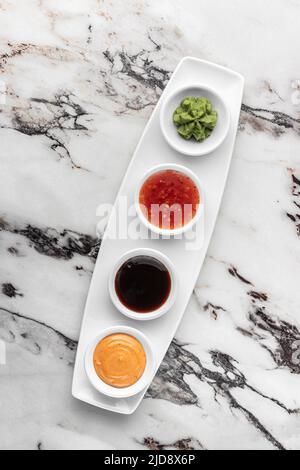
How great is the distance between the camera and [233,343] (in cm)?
240

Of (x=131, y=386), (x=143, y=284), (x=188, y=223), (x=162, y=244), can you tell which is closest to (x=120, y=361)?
(x=131, y=386)

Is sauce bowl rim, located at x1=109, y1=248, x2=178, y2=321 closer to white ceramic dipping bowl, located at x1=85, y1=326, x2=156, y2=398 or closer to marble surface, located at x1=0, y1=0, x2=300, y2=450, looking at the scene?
white ceramic dipping bowl, located at x1=85, y1=326, x2=156, y2=398

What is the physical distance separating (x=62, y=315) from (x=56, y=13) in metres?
1.37

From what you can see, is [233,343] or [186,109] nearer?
[186,109]

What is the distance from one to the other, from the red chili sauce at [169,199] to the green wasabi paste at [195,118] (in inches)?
7.0

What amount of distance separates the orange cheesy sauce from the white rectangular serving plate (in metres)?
0.09

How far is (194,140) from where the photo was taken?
224 cm

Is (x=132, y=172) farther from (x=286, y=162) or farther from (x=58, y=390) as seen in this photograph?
(x=58, y=390)

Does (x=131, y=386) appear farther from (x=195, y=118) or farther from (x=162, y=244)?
(x=195, y=118)

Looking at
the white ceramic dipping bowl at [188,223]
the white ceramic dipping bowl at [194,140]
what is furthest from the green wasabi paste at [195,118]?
the white ceramic dipping bowl at [188,223]

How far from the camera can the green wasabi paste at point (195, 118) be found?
7.14 feet

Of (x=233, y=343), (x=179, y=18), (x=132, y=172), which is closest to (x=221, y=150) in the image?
(x=132, y=172)

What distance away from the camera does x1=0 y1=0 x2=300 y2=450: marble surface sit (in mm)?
2355

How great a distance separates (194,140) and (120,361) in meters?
1.00
